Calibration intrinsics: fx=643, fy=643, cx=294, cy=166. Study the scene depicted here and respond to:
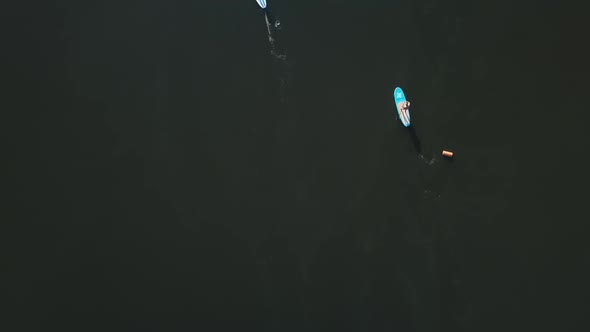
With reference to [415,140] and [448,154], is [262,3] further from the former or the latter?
[448,154]

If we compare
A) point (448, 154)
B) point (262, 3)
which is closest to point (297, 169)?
point (448, 154)

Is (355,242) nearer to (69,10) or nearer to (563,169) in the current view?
(563,169)

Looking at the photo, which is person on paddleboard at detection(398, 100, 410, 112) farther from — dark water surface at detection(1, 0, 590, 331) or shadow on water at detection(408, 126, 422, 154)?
shadow on water at detection(408, 126, 422, 154)

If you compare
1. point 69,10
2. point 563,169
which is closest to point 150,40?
point 69,10

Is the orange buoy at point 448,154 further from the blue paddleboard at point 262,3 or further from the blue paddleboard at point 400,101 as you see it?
the blue paddleboard at point 262,3

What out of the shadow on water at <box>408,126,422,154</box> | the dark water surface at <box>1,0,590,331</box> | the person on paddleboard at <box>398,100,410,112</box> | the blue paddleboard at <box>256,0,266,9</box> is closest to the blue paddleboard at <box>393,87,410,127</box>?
the person on paddleboard at <box>398,100,410,112</box>
